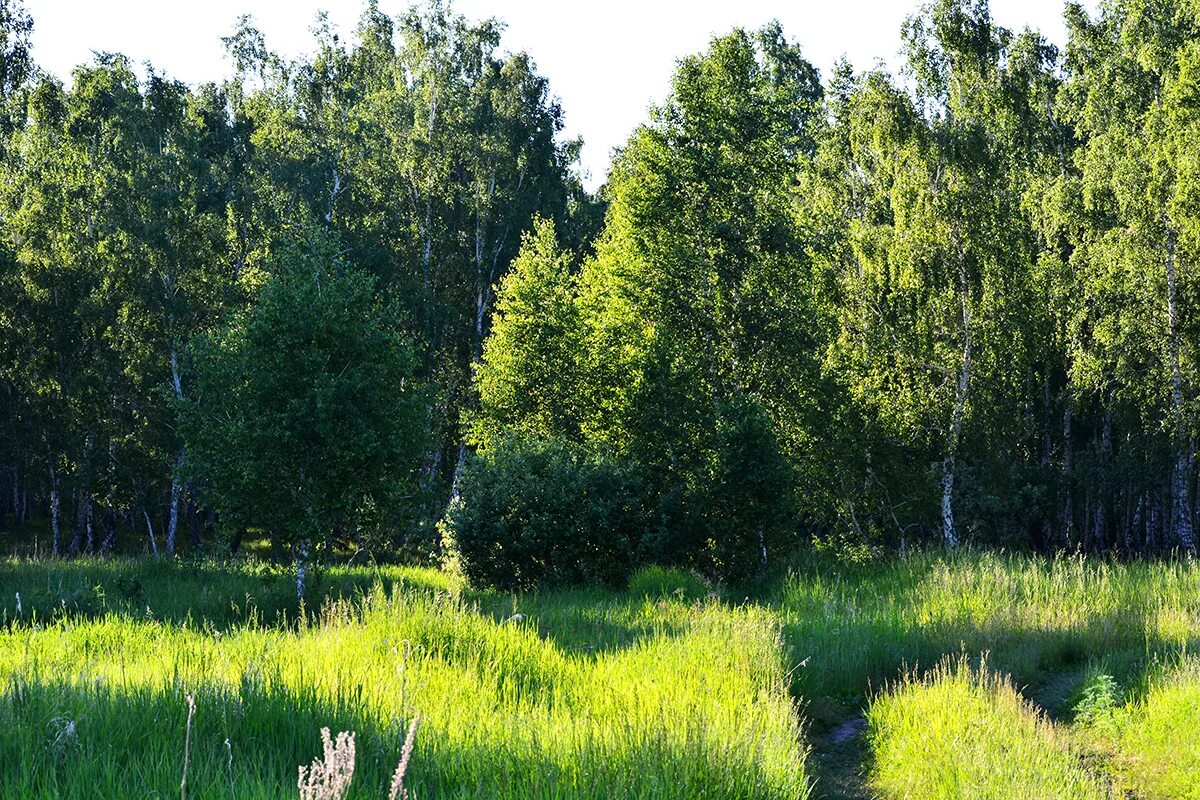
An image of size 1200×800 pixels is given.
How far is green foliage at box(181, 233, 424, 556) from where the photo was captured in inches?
685

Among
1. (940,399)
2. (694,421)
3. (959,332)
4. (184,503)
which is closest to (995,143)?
(959,332)

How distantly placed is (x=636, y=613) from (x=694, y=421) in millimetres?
8799

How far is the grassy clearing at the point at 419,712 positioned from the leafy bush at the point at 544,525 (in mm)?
8429

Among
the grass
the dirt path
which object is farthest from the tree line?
the dirt path

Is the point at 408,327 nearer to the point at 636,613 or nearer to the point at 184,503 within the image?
the point at 184,503

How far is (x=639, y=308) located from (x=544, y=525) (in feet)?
23.5

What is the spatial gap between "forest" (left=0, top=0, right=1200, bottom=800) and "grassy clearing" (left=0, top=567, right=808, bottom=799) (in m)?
0.04

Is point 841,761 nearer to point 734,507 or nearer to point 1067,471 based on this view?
point 734,507

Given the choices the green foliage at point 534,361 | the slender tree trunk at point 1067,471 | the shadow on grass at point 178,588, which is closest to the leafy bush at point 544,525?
the shadow on grass at point 178,588

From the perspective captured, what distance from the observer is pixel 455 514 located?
18.8 m

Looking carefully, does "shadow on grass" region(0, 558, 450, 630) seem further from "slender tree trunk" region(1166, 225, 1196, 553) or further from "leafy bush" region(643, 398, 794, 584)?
"slender tree trunk" region(1166, 225, 1196, 553)

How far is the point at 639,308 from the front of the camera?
2328 centimetres

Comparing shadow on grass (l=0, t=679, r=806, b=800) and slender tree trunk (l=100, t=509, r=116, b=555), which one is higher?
shadow on grass (l=0, t=679, r=806, b=800)

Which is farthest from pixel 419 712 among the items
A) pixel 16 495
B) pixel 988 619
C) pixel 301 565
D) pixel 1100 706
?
pixel 16 495
